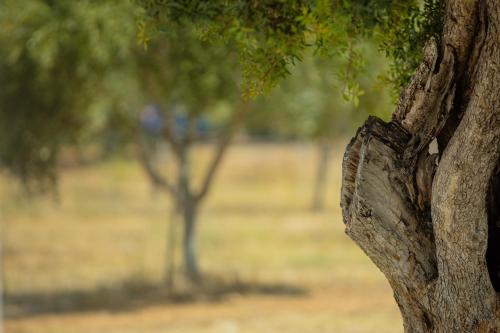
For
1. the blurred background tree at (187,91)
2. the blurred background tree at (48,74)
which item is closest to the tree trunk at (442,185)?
the blurred background tree at (187,91)

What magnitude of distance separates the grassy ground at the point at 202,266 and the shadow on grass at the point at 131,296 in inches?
1.0

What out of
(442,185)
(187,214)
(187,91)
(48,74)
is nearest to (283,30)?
(442,185)

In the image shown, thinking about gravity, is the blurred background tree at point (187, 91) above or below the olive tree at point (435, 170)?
above

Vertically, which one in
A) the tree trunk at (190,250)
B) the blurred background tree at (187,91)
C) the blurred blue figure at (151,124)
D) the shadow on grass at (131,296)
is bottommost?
the shadow on grass at (131,296)

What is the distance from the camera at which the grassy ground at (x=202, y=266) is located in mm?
16547

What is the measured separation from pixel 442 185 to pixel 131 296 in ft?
49.0

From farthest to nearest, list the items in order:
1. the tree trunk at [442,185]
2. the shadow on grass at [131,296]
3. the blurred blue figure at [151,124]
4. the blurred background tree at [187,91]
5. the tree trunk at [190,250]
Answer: the blurred blue figure at [151,124] < the tree trunk at [190,250] < the shadow on grass at [131,296] < the blurred background tree at [187,91] < the tree trunk at [442,185]

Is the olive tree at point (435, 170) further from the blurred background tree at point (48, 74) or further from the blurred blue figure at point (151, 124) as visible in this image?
the blurred blue figure at point (151, 124)

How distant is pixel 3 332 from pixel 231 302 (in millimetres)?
4610

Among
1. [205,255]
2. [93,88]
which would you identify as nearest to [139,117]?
[93,88]

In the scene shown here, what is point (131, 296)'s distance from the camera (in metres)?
19.3

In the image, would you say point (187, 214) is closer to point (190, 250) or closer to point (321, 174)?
point (190, 250)

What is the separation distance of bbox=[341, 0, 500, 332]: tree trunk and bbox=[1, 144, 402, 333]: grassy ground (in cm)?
975

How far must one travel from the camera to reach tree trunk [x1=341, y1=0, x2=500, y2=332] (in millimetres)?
4953
